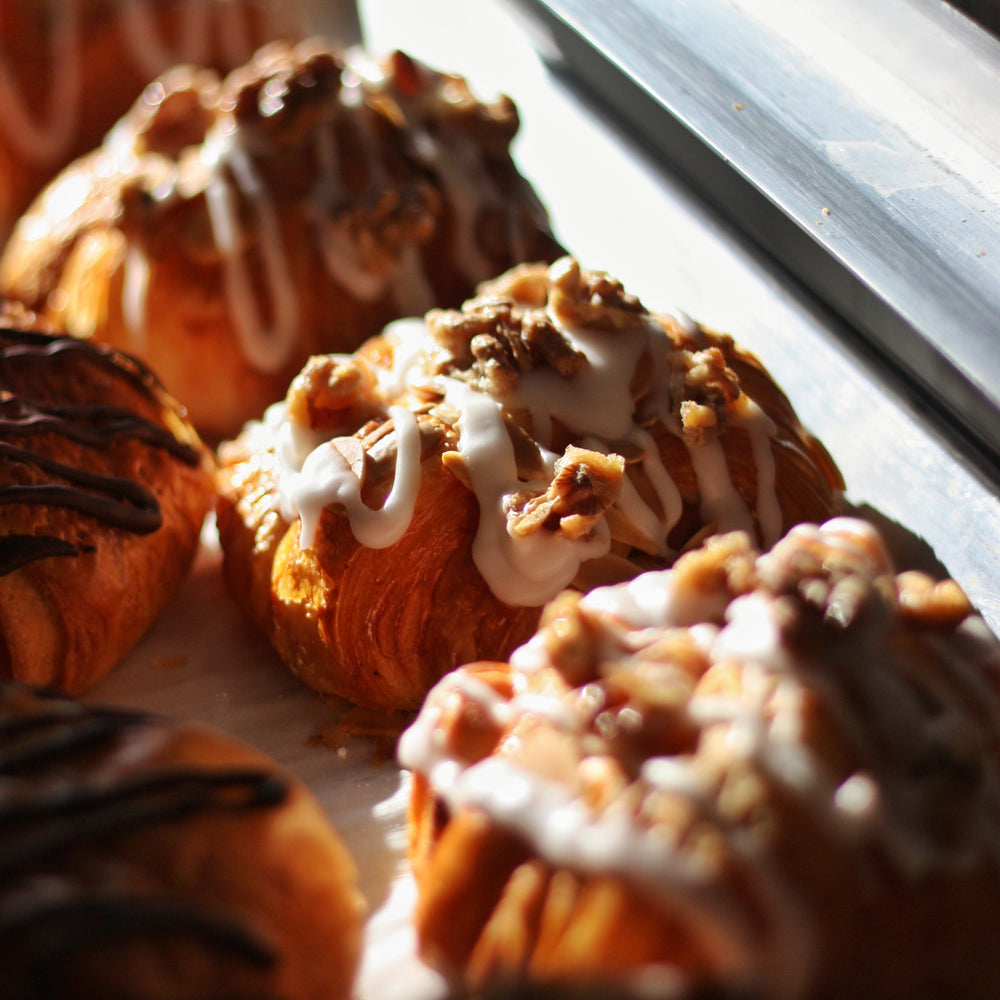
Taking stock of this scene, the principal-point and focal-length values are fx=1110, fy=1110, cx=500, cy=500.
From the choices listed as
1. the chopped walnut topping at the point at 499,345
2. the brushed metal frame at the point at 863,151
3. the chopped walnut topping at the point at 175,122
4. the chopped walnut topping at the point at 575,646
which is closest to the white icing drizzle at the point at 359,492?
the chopped walnut topping at the point at 499,345

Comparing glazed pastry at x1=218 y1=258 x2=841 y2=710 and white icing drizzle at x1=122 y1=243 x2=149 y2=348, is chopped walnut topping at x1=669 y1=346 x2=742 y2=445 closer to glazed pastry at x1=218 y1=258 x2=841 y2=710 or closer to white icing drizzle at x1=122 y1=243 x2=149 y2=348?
glazed pastry at x1=218 y1=258 x2=841 y2=710

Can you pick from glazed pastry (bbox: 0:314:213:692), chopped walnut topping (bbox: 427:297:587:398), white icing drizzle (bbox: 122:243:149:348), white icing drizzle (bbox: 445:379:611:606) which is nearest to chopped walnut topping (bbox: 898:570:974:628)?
white icing drizzle (bbox: 445:379:611:606)

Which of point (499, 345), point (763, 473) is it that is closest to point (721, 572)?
point (763, 473)

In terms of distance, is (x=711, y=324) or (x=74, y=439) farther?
(x=711, y=324)

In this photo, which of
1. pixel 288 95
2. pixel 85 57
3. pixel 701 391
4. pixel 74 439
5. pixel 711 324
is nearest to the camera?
pixel 701 391

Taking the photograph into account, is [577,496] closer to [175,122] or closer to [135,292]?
[135,292]

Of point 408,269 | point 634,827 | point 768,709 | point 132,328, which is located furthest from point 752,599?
point 132,328
